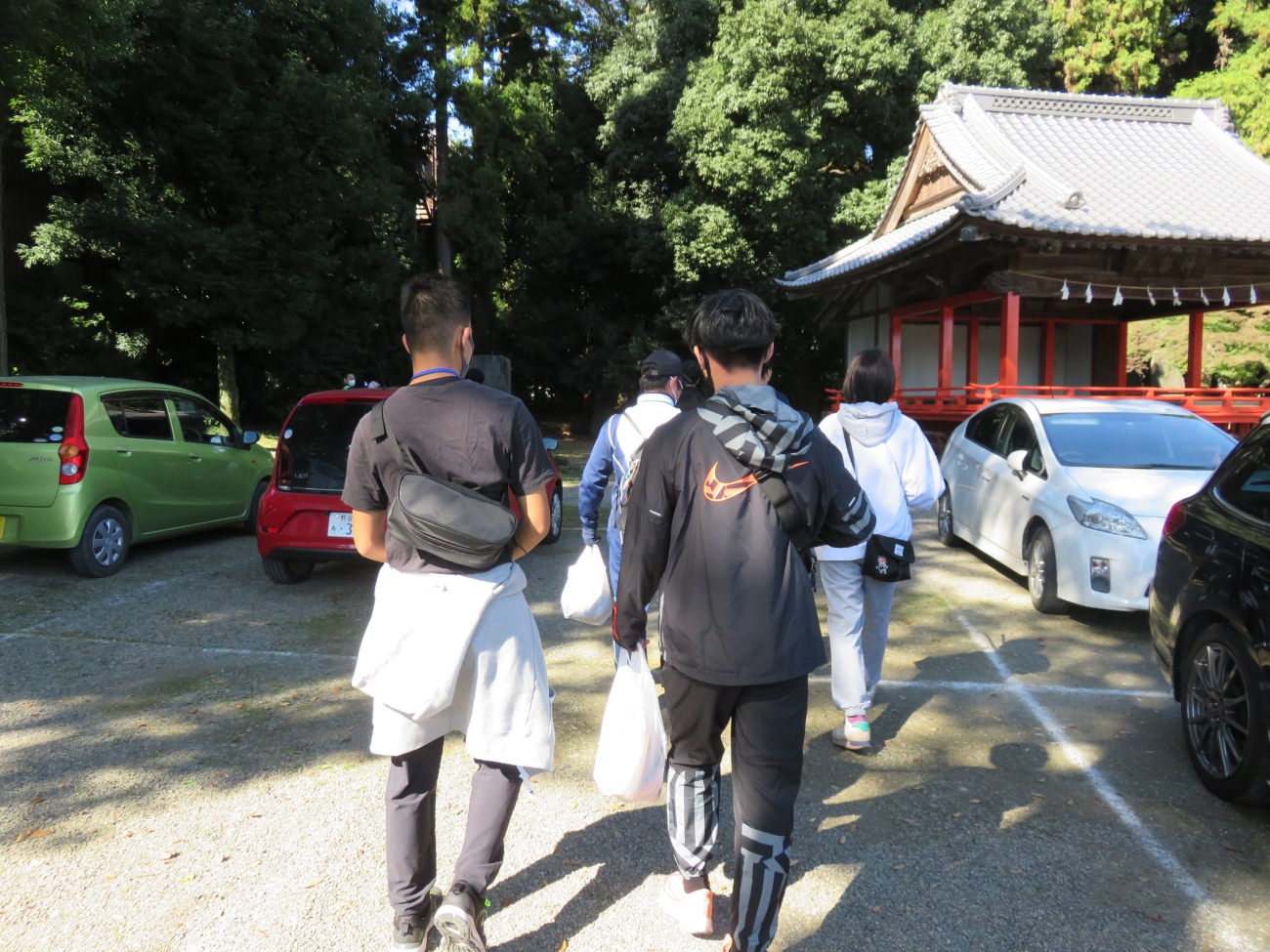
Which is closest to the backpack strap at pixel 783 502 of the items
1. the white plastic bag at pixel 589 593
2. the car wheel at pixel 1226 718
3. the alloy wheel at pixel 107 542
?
the white plastic bag at pixel 589 593

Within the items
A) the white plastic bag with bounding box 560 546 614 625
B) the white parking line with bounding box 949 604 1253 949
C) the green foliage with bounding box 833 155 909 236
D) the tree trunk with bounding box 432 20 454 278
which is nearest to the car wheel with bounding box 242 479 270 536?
the white plastic bag with bounding box 560 546 614 625

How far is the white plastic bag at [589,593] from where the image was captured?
11.3 ft

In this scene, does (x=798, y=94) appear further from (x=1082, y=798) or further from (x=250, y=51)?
(x=1082, y=798)

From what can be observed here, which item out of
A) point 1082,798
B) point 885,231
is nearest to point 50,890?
point 1082,798

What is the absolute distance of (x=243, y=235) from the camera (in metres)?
13.6

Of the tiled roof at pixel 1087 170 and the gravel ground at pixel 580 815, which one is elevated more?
the tiled roof at pixel 1087 170

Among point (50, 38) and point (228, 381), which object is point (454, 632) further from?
point (228, 381)

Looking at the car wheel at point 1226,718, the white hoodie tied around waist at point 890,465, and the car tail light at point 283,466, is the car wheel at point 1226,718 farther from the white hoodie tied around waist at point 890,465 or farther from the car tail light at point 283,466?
the car tail light at point 283,466

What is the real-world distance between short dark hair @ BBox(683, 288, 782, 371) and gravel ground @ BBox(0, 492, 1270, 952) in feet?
5.59

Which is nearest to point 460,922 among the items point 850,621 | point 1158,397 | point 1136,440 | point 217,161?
point 850,621

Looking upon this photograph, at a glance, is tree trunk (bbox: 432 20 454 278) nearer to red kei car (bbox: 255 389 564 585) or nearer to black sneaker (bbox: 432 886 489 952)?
red kei car (bbox: 255 389 564 585)

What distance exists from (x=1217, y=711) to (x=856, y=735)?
1378 millimetres

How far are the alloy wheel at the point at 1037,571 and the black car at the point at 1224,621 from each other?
212 cm

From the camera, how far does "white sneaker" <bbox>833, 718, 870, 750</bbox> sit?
13.0 ft
